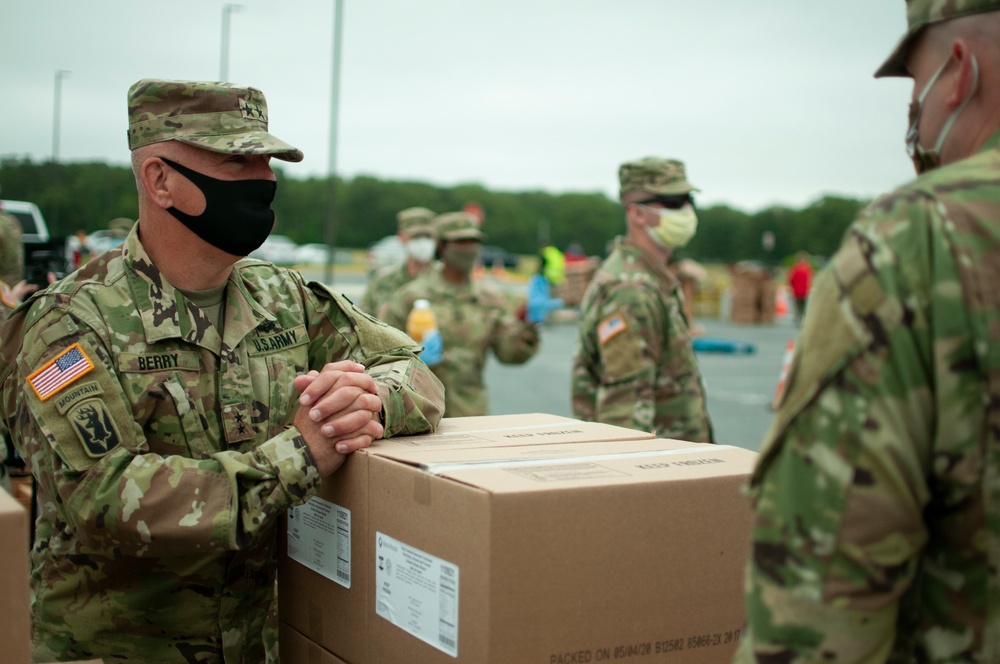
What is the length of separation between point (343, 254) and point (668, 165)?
150 feet

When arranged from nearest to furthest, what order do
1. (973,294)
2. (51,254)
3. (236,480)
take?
(973,294)
(236,480)
(51,254)

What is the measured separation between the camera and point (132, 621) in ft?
7.18

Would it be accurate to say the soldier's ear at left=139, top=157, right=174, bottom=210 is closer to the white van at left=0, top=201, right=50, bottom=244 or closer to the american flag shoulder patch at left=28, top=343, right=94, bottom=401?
the american flag shoulder patch at left=28, top=343, right=94, bottom=401

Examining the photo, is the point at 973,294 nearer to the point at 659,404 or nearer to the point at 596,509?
the point at 596,509

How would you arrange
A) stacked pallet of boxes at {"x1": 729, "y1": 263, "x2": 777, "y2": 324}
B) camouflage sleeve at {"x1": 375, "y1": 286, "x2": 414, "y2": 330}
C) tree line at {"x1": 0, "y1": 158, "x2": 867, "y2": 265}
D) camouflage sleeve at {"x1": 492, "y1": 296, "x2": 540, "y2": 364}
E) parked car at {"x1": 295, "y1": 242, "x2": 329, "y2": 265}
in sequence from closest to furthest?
camouflage sleeve at {"x1": 492, "y1": 296, "x2": 540, "y2": 364} → camouflage sleeve at {"x1": 375, "y1": 286, "x2": 414, "y2": 330} → stacked pallet of boxes at {"x1": 729, "y1": 263, "x2": 777, "y2": 324} → tree line at {"x1": 0, "y1": 158, "x2": 867, "y2": 265} → parked car at {"x1": 295, "y1": 242, "x2": 329, "y2": 265}

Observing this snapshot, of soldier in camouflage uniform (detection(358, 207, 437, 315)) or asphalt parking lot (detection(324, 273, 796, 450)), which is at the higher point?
soldier in camouflage uniform (detection(358, 207, 437, 315))

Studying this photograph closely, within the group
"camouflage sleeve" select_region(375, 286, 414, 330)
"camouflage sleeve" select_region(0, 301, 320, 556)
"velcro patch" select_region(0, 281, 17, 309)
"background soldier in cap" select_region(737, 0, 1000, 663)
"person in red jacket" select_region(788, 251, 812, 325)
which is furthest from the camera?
"person in red jacket" select_region(788, 251, 812, 325)

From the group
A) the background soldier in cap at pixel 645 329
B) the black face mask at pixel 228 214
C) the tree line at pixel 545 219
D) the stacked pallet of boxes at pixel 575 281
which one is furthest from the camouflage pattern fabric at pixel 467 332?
the tree line at pixel 545 219

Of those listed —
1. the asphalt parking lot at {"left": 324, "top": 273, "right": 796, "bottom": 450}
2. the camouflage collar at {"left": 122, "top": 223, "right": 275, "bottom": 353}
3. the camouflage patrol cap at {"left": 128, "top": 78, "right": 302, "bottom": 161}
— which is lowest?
the asphalt parking lot at {"left": 324, "top": 273, "right": 796, "bottom": 450}

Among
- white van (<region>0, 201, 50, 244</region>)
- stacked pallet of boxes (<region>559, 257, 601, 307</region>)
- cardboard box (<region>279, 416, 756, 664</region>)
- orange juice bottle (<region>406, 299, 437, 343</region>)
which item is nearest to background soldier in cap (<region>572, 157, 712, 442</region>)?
orange juice bottle (<region>406, 299, 437, 343</region>)

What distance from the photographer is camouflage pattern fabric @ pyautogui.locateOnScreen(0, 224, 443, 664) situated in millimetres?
1925

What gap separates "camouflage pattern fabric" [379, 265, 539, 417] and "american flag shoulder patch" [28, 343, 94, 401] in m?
4.34

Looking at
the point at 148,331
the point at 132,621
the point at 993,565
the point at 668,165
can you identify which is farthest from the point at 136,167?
the point at 668,165

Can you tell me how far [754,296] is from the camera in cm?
2630
